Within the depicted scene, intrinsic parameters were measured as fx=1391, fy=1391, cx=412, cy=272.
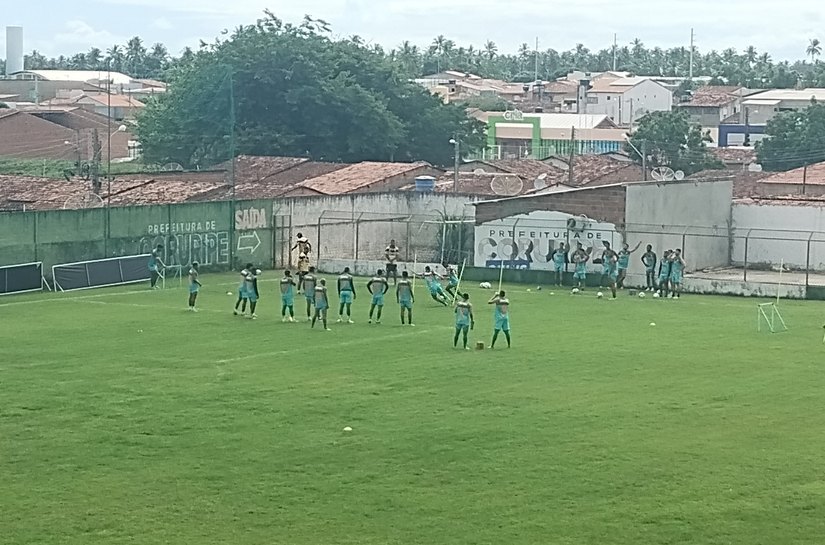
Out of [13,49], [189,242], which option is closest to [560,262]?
[189,242]

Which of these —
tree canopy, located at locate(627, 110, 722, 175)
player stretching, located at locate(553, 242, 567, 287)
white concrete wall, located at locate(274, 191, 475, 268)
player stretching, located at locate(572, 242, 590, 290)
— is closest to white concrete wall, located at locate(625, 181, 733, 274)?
player stretching, located at locate(572, 242, 590, 290)

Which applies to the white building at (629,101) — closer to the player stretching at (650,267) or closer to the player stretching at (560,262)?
the player stretching at (560,262)

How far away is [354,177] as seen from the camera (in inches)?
2808

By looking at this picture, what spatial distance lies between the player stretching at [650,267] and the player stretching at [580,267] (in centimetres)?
214

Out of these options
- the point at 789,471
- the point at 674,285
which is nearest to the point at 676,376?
the point at 789,471

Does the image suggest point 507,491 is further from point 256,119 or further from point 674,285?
point 256,119

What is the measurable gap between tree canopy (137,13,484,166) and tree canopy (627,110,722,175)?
1531cm

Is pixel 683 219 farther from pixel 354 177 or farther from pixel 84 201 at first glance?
Result: pixel 84 201

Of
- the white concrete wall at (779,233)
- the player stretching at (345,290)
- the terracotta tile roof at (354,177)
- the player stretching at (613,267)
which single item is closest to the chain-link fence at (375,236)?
the terracotta tile roof at (354,177)

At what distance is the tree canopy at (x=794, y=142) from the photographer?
10025cm

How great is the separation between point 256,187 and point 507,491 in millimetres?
53472

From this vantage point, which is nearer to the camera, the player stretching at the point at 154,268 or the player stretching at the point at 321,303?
the player stretching at the point at 321,303

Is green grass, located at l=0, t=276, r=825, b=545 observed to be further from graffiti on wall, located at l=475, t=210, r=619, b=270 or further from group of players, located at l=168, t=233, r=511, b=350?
graffiti on wall, located at l=475, t=210, r=619, b=270

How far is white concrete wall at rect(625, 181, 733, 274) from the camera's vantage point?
52.3 meters
